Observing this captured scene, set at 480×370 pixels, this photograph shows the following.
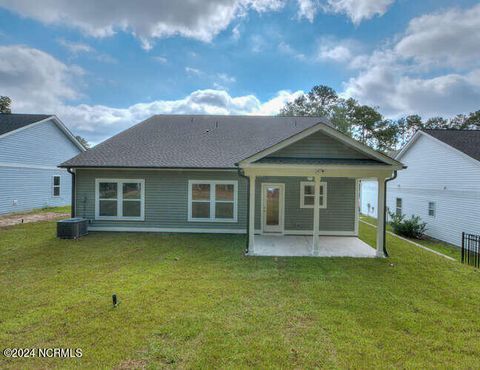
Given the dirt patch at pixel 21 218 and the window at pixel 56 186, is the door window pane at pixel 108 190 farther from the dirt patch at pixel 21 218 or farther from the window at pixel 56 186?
the window at pixel 56 186

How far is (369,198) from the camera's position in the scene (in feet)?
63.9

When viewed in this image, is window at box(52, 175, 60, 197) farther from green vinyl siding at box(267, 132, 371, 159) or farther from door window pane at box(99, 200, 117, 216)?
green vinyl siding at box(267, 132, 371, 159)

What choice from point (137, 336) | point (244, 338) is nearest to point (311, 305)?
point (244, 338)

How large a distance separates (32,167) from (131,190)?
10594 mm

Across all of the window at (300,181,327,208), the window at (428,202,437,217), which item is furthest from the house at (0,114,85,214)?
the window at (428,202,437,217)

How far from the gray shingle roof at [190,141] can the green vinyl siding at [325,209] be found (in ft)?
7.12

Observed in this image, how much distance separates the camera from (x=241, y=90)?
19.4 metres

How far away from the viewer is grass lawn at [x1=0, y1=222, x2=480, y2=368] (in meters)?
3.11

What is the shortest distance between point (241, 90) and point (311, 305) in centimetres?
1809

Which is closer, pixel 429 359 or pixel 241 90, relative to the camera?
pixel 429 359

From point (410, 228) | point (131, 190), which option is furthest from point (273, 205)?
point (410, 228)

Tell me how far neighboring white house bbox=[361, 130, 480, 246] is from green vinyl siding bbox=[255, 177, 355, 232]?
15.6 ft

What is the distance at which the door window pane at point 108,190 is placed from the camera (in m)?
10.3

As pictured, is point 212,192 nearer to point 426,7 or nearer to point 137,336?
point 137,336
